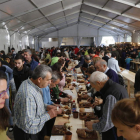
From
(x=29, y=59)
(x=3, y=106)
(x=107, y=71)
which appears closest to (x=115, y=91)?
(x=3, y=106)

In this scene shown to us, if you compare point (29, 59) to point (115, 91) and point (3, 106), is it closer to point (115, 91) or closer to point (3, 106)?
point (115, 91)

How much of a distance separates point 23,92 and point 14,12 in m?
8.47

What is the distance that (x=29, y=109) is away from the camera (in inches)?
76.2

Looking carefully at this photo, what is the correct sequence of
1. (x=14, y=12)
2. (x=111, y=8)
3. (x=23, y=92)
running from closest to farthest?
(x=23, y=92) → (x=14, y=12) → (x=111, y=8)

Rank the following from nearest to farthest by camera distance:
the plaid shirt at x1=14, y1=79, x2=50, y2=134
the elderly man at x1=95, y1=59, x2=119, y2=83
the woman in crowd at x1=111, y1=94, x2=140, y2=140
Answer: the woman in crowd at x1=111, y1=94, x2=140, y2=140 → the plaid shirt at x1=14, y1=79, x2=50, y2=134 → the elderly man at x1=95, y1=59, x2=119, y2=83

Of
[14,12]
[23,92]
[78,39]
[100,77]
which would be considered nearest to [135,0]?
[14,12]

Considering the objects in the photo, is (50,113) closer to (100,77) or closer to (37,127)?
(37,127)

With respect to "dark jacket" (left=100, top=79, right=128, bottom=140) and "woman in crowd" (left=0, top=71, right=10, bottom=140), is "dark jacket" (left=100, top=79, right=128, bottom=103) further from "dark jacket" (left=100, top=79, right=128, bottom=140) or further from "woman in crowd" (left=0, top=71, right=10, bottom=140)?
"woman in crowd" (left=0, top=71, right=10, bottom=140)

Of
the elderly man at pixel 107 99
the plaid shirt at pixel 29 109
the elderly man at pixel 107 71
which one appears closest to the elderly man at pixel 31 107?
the plaid shirt at pixel 29 109

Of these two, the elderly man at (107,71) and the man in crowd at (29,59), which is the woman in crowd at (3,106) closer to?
the elderly man at (107,71)

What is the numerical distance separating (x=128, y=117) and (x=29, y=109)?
1.18 meters

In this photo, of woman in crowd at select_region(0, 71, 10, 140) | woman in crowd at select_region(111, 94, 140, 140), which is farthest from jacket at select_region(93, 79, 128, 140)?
woman in crowd at select_region(0, 71, 10, 140)

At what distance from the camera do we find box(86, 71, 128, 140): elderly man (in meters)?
2.04

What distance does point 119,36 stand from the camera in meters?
25.4
